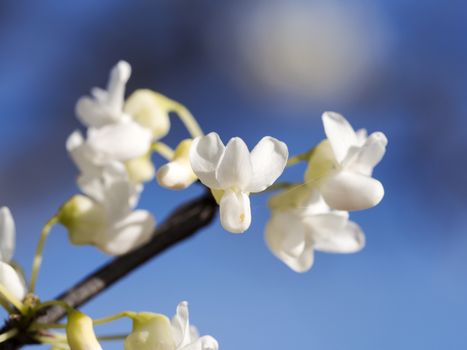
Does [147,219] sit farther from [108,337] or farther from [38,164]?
[38,164]

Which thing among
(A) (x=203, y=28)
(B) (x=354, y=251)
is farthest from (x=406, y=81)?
(B) (x=354, y=251)

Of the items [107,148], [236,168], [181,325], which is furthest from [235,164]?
[107,148]

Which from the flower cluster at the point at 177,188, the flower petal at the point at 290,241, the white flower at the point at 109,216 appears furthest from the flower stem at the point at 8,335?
the flower petal at the point at 290,241

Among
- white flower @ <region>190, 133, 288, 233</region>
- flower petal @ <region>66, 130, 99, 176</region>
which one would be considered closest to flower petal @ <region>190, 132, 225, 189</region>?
white flower @ <region>190, 133, 288, 233</region>

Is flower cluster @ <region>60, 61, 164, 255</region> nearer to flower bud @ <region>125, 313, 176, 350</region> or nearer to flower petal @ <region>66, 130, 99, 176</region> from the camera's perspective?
flower petal @ <region>66, 130, 99, 176</region>

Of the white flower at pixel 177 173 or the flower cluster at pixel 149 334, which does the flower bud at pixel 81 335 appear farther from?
the white flower at pixel 177 173
